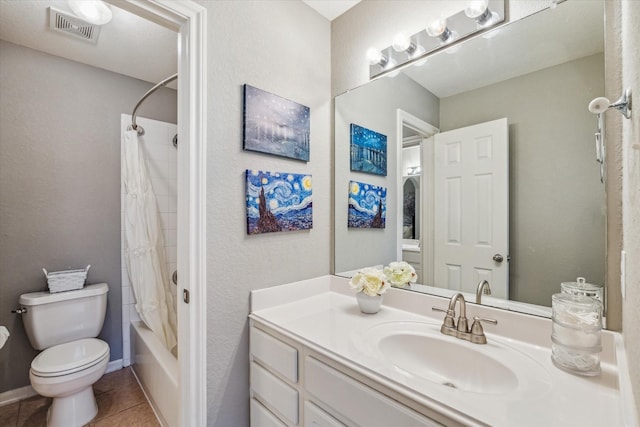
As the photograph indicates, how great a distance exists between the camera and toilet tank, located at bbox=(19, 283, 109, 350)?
6.06 ft

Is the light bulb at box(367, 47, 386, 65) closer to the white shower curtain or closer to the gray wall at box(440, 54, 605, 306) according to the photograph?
the gray wall at box(440, 54, 605, 306)

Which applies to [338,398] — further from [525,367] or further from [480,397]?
[525,367]

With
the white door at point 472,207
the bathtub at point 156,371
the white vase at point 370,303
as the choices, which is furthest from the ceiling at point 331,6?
the bathtub at point 156,371

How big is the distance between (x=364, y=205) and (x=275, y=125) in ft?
2.19

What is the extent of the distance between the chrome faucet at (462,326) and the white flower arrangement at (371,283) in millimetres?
287

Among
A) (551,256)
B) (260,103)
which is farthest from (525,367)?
(260,103)

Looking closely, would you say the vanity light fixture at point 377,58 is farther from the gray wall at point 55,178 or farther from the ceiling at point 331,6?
the gray wall at point 55,178

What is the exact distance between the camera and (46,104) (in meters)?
2.02

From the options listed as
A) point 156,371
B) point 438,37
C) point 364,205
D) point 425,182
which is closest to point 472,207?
point 425,182

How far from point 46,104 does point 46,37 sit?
43cm

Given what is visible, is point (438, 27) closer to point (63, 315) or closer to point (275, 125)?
point (275, 125)

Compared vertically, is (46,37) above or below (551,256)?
above

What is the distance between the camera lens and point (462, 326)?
1.06 metres

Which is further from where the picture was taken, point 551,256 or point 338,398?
point 551,256
